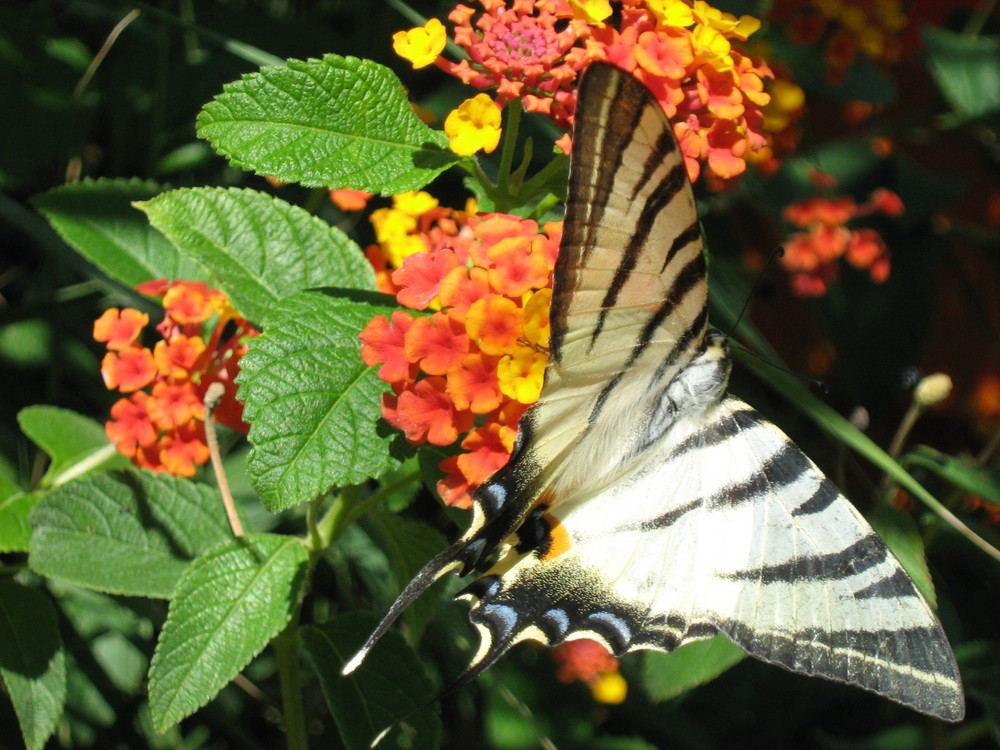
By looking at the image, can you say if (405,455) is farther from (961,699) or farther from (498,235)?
(961,699)

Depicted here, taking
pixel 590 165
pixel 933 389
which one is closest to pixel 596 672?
pixel 933 389

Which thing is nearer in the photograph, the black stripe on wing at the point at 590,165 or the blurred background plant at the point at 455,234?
the black stripe on wing at the point at 590,165

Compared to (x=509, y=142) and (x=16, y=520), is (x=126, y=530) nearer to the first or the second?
(x=16, y=520)

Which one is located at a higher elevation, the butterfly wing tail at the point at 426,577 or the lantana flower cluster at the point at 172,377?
the butterfly wing tail at the point at 426,577

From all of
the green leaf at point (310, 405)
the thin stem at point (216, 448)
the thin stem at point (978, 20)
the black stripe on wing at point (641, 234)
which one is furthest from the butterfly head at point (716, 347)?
the thin stem at point (978, 20)

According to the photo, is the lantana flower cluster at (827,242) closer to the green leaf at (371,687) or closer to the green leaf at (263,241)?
the green leaf at (263,241)

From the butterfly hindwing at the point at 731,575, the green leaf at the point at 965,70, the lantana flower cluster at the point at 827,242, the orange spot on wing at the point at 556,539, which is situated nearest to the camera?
the butterfly hindwing at the point at 731,575

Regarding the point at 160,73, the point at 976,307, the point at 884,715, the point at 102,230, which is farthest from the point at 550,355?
the point at 976,307

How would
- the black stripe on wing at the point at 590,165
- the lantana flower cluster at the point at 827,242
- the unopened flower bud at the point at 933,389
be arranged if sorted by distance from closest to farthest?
the black stripe on wing at the point at 590,165 < the unopened flower bud at the point at 933,389 < the lantana flower cluster at the point at 827,242
